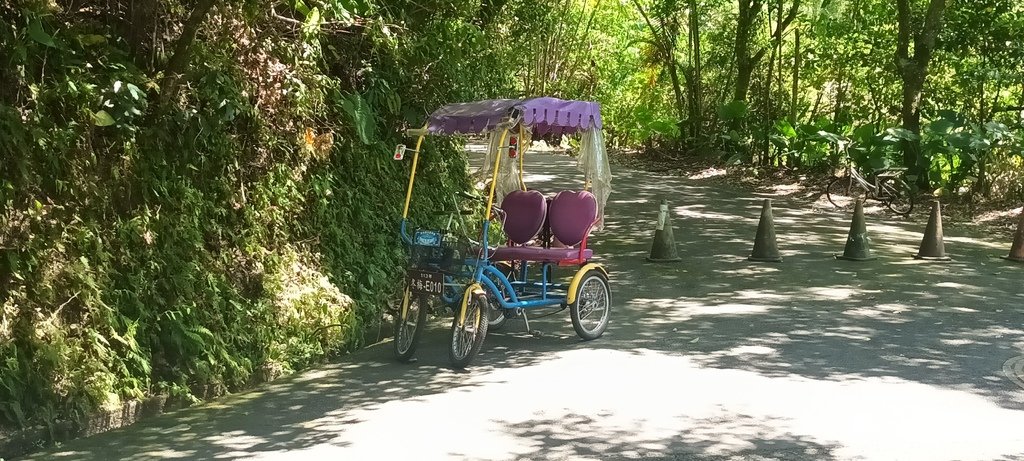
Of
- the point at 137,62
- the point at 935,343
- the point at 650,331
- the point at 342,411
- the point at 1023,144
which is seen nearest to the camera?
the point at 342,411

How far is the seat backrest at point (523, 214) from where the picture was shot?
10.9 metres

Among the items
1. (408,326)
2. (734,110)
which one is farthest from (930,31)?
(408,326)

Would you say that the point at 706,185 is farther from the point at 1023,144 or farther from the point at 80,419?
the point at 80,419

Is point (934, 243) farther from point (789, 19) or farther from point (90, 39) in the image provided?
point (789, 19)

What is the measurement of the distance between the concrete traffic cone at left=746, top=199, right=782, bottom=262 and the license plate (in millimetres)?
6977

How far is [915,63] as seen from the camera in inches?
896

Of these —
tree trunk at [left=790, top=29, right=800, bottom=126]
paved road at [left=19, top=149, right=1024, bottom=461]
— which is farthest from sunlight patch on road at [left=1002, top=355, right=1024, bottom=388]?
tree trunk at [left=790, top=29, right=800, bottom=126]

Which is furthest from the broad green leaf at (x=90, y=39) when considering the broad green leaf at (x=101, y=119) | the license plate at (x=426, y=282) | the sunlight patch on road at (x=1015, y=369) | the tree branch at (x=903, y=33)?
the tree branch at (x=903, y=33)

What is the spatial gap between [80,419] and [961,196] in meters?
18.5

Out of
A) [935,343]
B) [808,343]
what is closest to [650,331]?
[808,343]

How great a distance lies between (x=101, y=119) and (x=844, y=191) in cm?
1842

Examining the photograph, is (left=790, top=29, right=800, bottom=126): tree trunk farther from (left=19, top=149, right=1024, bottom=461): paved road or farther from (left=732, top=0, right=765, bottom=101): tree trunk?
(left=19, top=149, right=1024, bottom=461): paved road

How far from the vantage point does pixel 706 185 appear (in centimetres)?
2669

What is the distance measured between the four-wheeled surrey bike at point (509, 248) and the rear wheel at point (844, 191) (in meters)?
11.8
